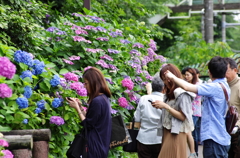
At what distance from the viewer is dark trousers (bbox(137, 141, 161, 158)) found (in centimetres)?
571

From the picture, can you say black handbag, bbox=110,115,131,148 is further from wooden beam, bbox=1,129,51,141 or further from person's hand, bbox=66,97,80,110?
wooden beam, bbox=1,129,51,141

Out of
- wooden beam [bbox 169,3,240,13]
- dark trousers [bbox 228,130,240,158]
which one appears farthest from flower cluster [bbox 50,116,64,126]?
wooden beam [bbox 169,3,240,13]

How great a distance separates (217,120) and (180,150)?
1.99 ft

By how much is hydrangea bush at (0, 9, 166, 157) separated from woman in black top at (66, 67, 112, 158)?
1.68 ft

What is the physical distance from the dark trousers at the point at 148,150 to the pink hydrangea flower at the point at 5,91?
238 cm

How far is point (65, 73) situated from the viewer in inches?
210

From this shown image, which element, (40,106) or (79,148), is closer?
(79,148)

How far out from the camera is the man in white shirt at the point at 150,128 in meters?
5.70

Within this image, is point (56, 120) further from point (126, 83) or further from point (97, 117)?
point (126, 83)

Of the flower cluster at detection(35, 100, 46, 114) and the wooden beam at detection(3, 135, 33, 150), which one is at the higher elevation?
the flower cluster at detection(35, 100, 46, 114)

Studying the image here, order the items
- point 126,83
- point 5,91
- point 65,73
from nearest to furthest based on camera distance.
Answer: point 5,91
point 65,73
point 126,83

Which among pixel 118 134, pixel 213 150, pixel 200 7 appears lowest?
pixel 213 150

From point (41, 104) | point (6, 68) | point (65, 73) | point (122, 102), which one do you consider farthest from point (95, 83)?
point (122, 102)

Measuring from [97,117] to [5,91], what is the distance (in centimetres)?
95
